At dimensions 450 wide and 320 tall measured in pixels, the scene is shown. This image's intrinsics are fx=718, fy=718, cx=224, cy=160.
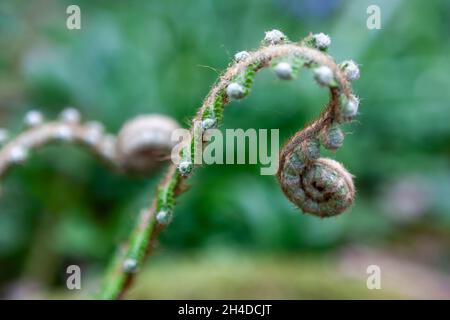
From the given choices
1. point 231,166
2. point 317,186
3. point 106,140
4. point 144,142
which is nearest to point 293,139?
point 317,186

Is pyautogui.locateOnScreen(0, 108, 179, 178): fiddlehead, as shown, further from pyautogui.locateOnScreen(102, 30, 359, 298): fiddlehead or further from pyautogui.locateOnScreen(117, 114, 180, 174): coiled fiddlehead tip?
pyautogui.locateOnScreen(102, 30, 359, 298): fiddlehead

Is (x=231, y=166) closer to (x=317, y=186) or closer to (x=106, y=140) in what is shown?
(x=106, y=140)

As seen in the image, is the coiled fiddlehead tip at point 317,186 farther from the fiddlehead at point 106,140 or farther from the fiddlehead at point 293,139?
the fiddlehead at point 106,140

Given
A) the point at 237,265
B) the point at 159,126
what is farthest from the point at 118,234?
the point at 159,126

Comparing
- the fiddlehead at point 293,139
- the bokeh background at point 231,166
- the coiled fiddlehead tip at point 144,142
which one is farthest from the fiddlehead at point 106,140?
the bokeh background at point 231,166

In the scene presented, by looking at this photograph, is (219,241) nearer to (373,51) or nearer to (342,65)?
(373,51)

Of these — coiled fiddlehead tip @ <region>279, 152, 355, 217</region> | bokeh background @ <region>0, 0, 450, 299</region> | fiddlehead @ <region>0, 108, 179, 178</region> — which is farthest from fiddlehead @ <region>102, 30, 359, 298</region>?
bokeh background @ <region>0, 0, 450, 299</region>
